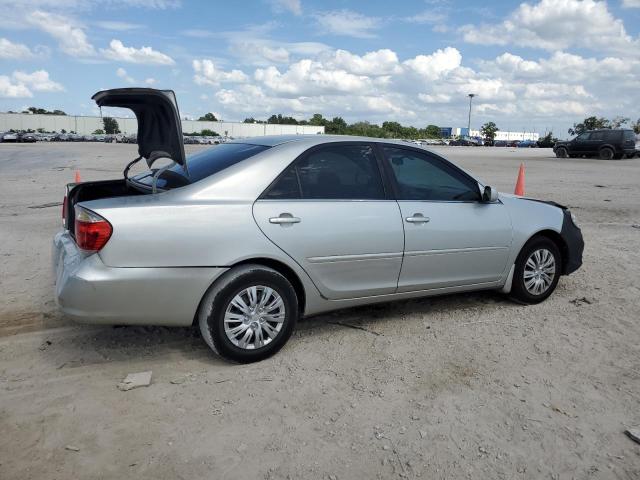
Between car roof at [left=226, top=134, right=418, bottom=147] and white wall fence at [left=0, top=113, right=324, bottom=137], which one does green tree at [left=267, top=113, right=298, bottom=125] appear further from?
car roof at [left=226, top=134, right=418, bottom=147]

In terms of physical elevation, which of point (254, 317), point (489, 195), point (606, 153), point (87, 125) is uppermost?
point (87, 125)

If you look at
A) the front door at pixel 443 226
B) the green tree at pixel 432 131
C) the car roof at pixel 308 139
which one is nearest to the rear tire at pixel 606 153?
the front door at pixel 443 226

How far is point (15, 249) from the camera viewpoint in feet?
22.6

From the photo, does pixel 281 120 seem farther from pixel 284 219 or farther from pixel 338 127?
pixel 284 219

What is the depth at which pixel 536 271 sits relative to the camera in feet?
16.7

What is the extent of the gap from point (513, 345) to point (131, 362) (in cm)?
289

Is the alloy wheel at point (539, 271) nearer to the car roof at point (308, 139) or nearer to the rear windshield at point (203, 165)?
the car roof at point (308, 139)

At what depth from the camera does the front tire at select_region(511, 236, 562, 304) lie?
5008 mm

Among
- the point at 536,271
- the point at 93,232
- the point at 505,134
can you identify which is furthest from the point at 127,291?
the point at 505,134

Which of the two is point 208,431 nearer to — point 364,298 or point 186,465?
point 186,465

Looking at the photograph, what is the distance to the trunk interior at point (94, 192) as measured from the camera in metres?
4.12

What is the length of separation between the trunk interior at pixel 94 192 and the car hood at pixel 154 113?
393 millimetres

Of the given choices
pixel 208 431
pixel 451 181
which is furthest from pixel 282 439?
pixel 451 181

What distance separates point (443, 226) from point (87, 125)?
121 meters
